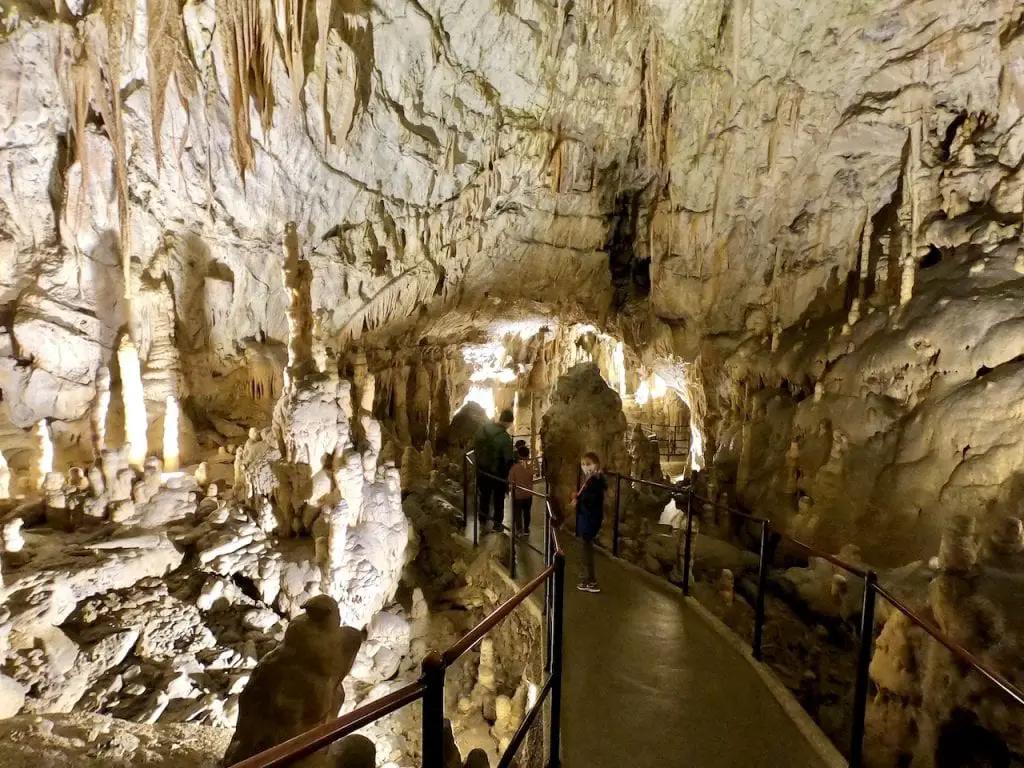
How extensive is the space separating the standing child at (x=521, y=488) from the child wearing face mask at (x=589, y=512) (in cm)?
80

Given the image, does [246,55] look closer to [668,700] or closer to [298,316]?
[298,316]

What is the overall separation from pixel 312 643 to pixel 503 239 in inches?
378

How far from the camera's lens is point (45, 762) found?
3.14 m

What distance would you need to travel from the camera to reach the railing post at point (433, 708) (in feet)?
5.09

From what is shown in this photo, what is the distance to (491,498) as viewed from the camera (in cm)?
750

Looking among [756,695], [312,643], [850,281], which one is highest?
[850,281]

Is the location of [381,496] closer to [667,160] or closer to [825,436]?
[825,436]

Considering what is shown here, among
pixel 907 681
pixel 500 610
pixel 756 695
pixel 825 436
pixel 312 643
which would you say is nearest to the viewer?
pixel 500 610

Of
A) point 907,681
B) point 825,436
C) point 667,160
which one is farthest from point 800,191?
point 907,681

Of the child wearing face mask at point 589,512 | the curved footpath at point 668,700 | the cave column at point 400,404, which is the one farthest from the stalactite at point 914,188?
the cave column at point 400,404

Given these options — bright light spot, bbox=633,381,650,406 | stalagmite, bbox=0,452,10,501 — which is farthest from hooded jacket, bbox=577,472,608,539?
bright light spot, bbox=633,381,650,406

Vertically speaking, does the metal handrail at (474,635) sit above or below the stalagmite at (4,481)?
above

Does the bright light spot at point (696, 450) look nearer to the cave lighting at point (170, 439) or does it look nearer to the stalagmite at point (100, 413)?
the cave lighting at point (170, 439)

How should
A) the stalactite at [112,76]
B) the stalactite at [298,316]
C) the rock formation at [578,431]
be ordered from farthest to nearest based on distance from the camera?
the stalactite at [298,316]
the rock formation at [578,431]
the stalactite at [112,76]
